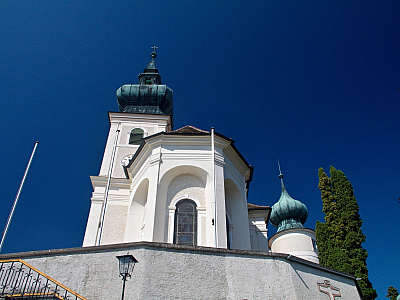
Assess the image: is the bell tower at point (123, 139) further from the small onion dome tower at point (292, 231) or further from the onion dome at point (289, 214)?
the small onion dome tower at point (292, 231)

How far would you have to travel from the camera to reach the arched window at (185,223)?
12.6m

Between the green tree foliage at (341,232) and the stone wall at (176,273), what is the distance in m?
8.66

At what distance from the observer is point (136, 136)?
2233 centimetres

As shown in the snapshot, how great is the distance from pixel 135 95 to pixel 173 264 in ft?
64.5

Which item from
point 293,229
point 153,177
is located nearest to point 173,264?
point 153,177

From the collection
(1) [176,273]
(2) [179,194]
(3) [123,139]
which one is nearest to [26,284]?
(1) [176,273]

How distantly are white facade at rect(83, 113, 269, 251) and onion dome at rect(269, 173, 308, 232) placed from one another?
1420 cm

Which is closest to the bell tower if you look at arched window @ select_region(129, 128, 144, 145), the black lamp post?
arched window @ select_region(129, 128, 144, 145)

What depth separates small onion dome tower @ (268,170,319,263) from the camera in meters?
28.2

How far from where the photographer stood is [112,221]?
53.1ft

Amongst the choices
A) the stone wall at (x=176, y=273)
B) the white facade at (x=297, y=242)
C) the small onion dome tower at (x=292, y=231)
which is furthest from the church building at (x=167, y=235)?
the small onion dome tower at (x=292, y=231)

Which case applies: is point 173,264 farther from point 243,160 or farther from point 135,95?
point 135,95

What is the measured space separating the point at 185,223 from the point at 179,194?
4.00 ft

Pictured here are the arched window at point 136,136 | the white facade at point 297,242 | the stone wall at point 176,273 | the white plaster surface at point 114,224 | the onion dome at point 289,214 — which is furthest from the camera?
the onion dome at point 289,214
